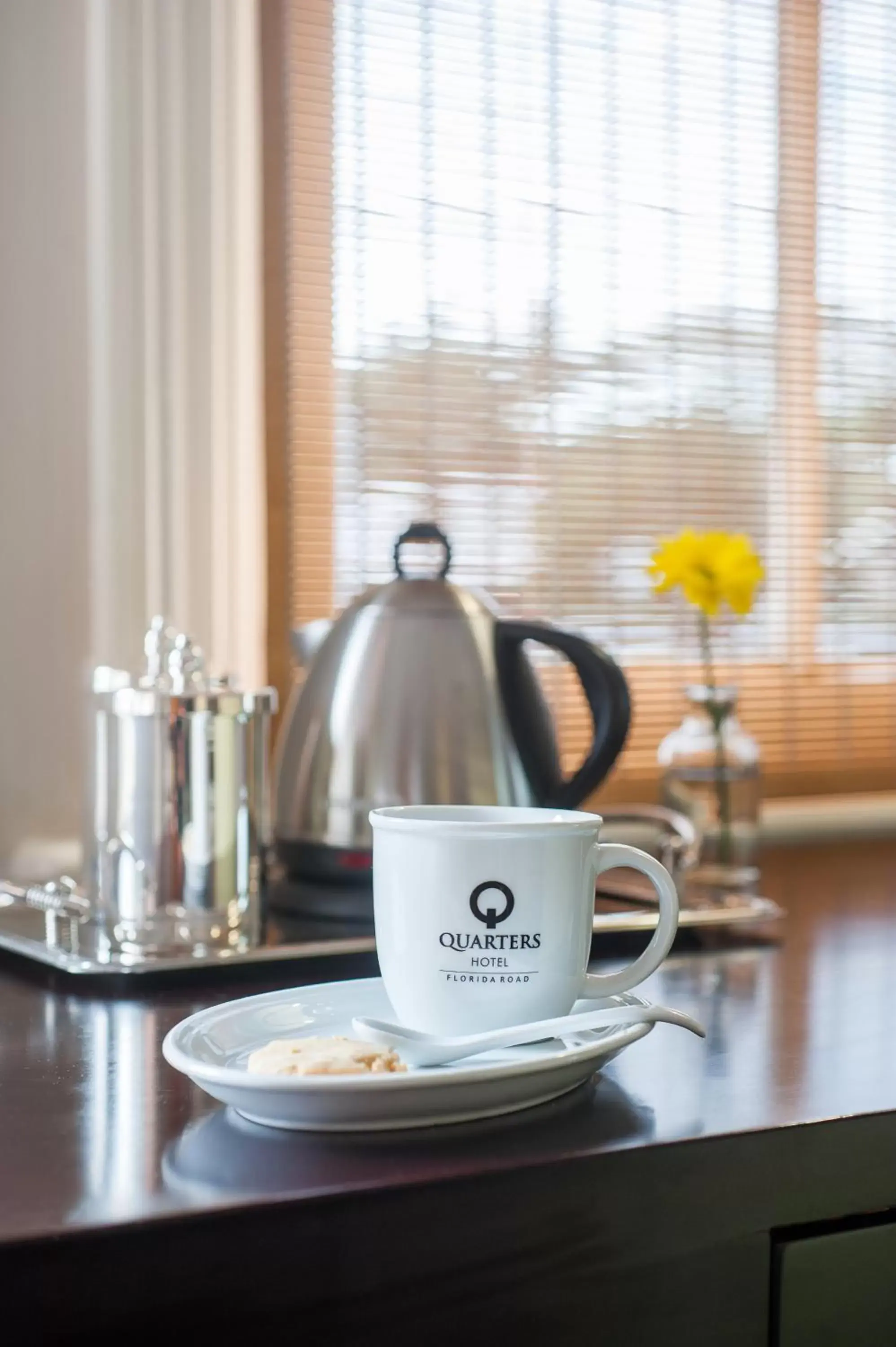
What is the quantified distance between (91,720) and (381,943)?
34cm

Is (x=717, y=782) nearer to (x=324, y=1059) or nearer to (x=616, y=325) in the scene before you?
(x=616, y=325)

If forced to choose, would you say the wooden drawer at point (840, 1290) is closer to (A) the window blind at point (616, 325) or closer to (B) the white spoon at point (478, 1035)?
(B) the white spoon at point (478, 1035)

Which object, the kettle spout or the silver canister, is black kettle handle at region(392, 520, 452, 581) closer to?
the kettle spout

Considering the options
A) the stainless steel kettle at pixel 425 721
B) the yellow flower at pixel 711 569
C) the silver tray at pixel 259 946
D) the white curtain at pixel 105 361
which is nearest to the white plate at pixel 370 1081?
the silver tray at pixel 259 946

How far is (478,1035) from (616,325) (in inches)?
42.8

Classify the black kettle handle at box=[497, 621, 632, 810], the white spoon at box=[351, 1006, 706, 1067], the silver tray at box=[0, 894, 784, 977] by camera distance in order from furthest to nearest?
the black kettle handle at box=[497, 621, 632, 810], the silver tray at box=[0, 894, 784, 977], the white spoon at box=[351, 1006, 706, 1067]

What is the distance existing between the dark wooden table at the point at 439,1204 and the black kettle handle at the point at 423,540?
0.46 m

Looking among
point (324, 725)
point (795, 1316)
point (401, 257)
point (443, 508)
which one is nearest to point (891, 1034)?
point (795, 1316)

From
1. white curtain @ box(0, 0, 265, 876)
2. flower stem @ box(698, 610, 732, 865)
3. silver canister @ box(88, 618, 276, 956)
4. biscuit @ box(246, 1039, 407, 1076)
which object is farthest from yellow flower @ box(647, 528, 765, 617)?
biscuit @ box(246, 1039, 407, 1076)

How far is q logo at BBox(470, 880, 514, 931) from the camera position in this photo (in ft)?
1.87

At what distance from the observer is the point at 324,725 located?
39.3 inches

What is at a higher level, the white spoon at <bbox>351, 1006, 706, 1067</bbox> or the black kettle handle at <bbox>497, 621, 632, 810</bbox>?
the black kettle handle at <bbox>497, 621, 632, 810</bbox>

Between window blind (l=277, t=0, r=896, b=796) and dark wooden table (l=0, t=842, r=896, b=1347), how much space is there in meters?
0.80

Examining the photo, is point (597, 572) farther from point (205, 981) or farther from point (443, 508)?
point (205, 981)
